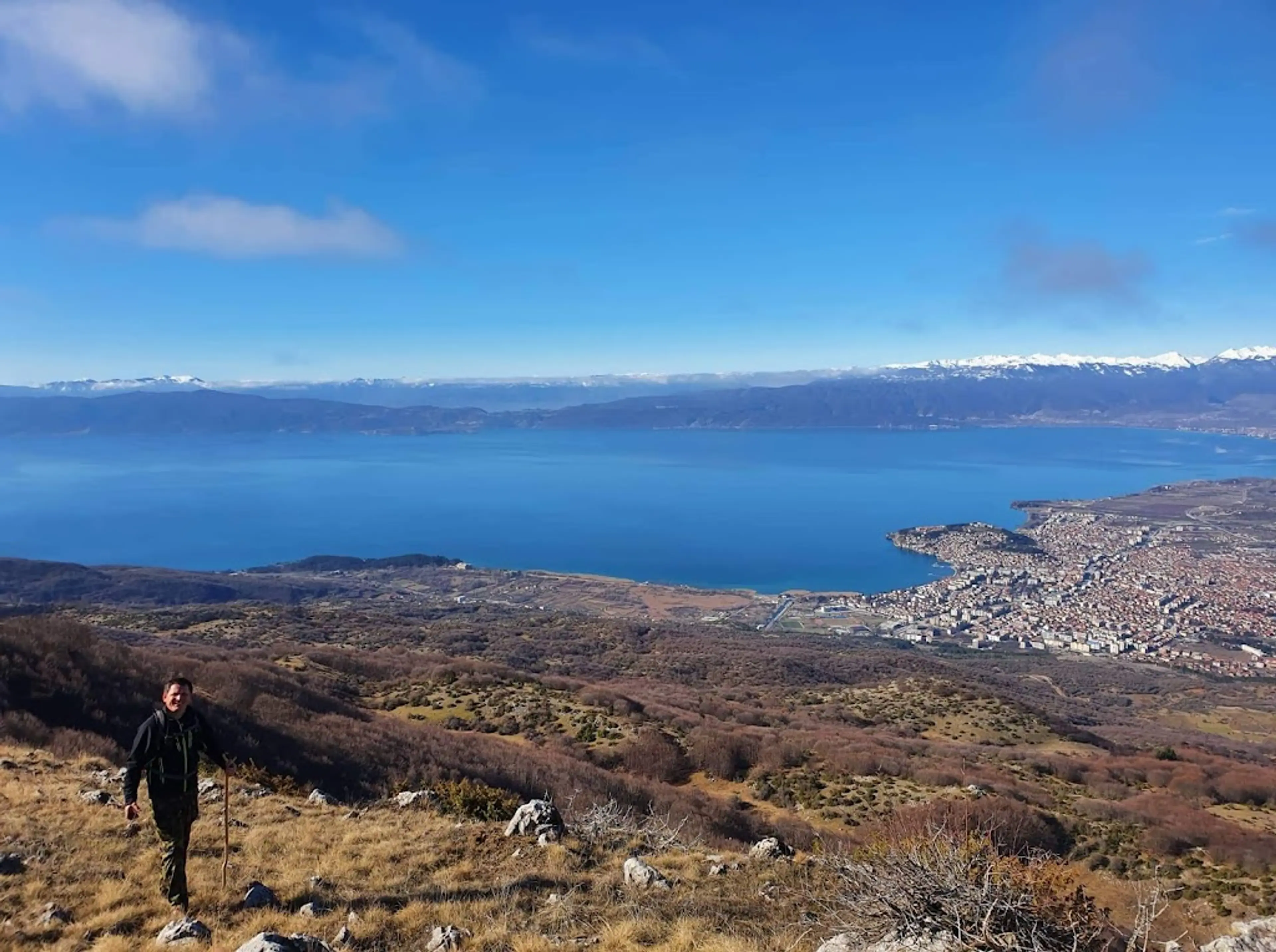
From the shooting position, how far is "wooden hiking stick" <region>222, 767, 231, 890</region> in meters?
5.37

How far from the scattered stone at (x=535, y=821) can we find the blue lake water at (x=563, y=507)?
68.0 metres

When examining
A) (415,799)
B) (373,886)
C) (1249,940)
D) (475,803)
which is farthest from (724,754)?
(1249,940)

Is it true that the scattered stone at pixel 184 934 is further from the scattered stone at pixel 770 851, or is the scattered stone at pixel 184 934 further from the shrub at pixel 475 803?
the scattered stone at pixel 770 851

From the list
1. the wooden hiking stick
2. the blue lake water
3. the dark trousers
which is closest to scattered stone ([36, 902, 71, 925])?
the dark trousers

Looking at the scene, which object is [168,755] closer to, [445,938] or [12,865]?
[12,865]

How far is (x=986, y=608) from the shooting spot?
2547 inches

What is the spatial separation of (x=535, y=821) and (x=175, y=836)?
11.3ft

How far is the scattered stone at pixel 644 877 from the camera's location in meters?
6.23

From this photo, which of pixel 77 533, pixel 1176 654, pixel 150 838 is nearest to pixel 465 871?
pixel 150 838

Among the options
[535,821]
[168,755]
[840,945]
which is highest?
[168,755]

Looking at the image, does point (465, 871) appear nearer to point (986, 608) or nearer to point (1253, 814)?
point (1253, 814)

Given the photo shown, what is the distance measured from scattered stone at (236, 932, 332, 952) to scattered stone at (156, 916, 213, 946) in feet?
1.08

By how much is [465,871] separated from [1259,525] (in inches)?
5045

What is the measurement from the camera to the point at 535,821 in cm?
740
